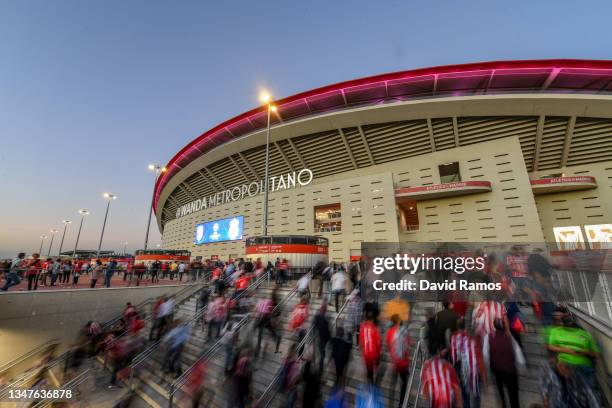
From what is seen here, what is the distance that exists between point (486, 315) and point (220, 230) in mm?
27499

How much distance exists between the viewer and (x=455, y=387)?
3137mm

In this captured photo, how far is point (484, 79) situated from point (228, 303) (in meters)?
19.7

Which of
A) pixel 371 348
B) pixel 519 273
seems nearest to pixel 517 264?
pixel 519 273

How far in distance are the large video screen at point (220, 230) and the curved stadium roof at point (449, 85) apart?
33.7ft

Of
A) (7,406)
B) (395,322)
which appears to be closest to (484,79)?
(395,322)

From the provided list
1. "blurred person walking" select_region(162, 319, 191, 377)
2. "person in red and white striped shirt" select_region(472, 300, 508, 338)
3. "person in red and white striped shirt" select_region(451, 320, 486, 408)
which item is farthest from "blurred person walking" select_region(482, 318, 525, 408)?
"blurred person walking" select_region(162, 319, 191, 377)

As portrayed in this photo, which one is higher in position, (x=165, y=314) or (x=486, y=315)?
(x=486, y=315)

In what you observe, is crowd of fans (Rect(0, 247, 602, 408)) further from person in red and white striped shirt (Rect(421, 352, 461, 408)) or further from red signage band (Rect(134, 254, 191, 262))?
red signage band (Rect(134, 254, 191, 262))

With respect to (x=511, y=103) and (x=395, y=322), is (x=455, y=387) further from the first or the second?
(x=511, y=103)

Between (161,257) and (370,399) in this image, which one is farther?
(161,257)

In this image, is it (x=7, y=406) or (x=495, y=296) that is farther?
(x=7, y=406)

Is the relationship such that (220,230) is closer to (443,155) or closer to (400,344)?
(443,155)

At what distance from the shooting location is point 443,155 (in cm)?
1908

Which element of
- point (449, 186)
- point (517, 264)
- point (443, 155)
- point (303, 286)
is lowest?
point (303, 286)
